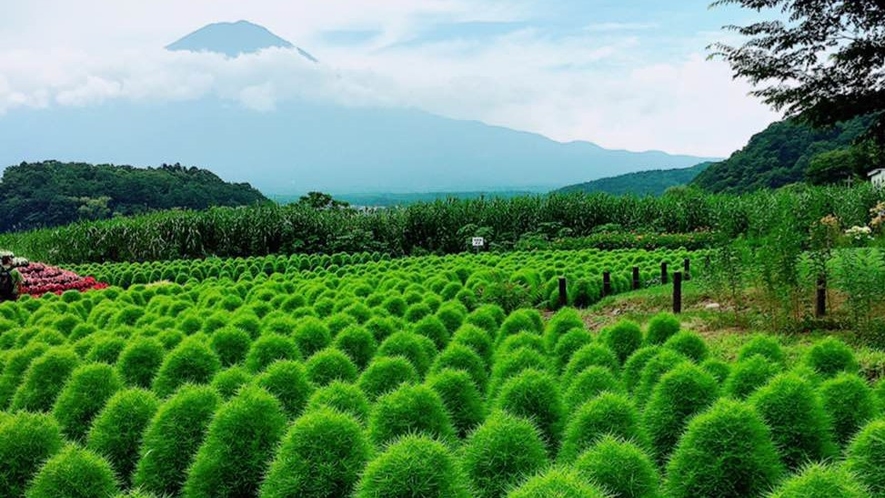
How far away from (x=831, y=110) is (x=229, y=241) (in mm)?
16205

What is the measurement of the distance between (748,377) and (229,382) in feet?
9.45

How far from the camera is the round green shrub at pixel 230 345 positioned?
Result: 4992mm

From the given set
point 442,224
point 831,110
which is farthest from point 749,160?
point 831,110

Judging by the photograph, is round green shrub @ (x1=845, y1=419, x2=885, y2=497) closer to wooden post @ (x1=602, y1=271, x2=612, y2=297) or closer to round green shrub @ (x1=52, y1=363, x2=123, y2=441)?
round green shrub @ (x1=52, y1=363, x2=123, y2=441)

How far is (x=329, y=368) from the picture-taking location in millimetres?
4371

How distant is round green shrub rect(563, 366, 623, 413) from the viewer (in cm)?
381

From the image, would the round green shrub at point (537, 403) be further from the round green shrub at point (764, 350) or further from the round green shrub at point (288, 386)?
the round green shrub at point (764, 350)

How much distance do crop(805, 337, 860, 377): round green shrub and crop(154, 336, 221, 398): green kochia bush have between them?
12.2 ft

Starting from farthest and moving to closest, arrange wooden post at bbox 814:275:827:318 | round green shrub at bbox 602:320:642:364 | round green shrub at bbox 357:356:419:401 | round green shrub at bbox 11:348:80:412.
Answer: wooden post at bbox 814:275:827:318 < round green shrub at bbox 602:320:642:364 < round green shrub at bbox 11:348:80:412 < round green shrub at bbox 357:356:419:401

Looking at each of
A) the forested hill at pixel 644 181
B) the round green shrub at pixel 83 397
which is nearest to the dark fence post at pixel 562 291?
the round green shrub at pixel 83 397

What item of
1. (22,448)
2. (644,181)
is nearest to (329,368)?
(22,448)

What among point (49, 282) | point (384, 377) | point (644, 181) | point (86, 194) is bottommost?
point (49, 282)

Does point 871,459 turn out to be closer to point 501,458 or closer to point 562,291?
point 501,458

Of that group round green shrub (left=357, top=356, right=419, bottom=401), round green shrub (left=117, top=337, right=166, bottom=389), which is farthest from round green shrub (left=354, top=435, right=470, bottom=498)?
round green shrub (left=117, top=337, right=166, bottom=389)
